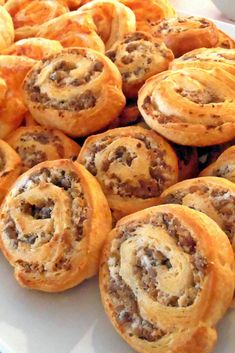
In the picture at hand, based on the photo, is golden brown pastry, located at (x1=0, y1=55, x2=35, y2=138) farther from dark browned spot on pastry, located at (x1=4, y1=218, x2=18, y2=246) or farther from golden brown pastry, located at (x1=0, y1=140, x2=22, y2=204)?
dark browned spot on pastry, located at (x1=4, y1=218, x2=18, y2=246)

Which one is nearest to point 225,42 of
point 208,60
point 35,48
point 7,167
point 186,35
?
point 186,35

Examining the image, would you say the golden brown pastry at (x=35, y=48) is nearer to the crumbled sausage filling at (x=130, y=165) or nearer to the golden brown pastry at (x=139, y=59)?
the golden brown pastry at (x=139, y=59)

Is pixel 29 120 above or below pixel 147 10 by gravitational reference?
below

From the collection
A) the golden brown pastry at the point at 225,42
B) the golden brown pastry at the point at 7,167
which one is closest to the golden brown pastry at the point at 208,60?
the golden brown pastry at the point at 225,42

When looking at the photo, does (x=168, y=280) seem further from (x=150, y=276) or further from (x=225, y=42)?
(x=225, y=42)

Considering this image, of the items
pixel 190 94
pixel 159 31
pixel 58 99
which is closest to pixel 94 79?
pixel 58 99

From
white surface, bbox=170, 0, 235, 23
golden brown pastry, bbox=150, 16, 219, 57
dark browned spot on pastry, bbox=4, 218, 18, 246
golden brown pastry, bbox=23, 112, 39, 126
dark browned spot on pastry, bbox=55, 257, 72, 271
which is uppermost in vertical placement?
golden brown pastry, bbox=150, 16, 219, 57

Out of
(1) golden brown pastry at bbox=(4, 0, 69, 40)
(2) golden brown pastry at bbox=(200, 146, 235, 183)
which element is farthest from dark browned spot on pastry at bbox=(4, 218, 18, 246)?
(1) golden brown pastry at bbox=(4, 0, 69, 40)

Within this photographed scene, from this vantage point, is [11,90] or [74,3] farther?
[74,3]
